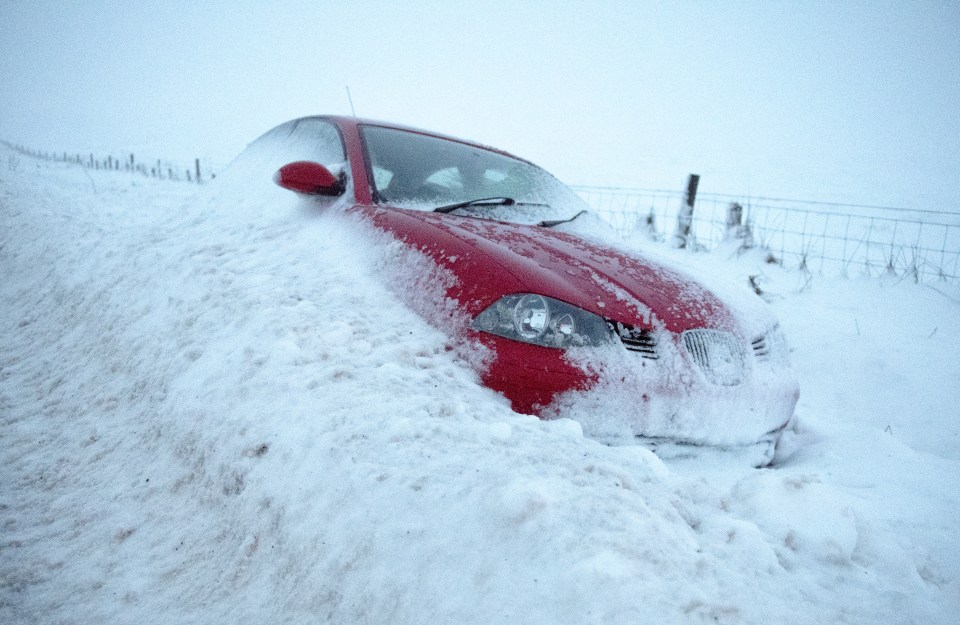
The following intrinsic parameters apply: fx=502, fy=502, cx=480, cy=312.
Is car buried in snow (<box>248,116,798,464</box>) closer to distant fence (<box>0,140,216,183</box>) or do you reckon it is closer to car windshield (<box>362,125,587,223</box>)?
car windshield (<box>362,125,587,223</box>)

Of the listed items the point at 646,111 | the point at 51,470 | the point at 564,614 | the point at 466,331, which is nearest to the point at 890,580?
the point at 564,614

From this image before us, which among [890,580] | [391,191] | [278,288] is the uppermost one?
[391,191]

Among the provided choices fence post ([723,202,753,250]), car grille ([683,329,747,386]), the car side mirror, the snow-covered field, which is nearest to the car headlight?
the snow-covered field

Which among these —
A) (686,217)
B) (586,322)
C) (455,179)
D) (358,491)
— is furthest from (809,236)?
(358,491)

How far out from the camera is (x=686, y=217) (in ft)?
23.1

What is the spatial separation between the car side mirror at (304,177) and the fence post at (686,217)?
5.61m

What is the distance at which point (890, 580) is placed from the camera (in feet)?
3.51

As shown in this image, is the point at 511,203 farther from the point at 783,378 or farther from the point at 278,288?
the point at 783,378

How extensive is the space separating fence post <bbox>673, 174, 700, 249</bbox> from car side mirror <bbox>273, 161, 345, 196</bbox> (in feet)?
18.4

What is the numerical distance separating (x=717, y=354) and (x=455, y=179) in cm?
169

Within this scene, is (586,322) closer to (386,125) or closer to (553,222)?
(553,222)

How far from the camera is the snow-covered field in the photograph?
3.21 ft

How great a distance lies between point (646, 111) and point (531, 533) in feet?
350

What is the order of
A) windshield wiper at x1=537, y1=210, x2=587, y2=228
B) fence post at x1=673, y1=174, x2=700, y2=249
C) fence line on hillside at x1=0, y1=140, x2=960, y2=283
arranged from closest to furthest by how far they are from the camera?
windshield wiper at x1=537, y1=210, x2=587, y2=228, fence line on hillside at x1=0, y1=140, x2=960, y2=283, fence post at x1=673, y1=174, x2=700, y2=249
